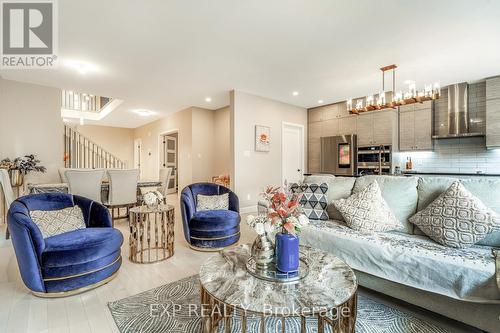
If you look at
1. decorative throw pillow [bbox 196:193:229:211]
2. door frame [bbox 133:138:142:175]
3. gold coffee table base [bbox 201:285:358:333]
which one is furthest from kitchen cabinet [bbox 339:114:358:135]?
door frame [bbox 133:138:142:175]

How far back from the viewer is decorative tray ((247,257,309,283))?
1.39m

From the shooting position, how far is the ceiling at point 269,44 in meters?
2.50

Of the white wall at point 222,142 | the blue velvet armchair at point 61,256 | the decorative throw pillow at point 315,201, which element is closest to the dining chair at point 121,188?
the blue velvet armchair at point 61,256

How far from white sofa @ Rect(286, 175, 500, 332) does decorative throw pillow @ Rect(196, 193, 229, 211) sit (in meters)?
1.39

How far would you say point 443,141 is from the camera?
5.01 metres

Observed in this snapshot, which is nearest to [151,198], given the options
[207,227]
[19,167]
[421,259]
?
[207,227]

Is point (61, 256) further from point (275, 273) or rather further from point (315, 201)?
point (315, 201)

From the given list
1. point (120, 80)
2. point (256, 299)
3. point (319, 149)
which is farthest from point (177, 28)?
point (319, 149)

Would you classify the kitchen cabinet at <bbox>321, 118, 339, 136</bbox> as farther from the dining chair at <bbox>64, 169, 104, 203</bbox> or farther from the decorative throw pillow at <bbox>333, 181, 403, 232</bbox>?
the dining chair at <bbox>64, 169, 104, 203</bbox>

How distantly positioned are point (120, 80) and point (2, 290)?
3.63 metres

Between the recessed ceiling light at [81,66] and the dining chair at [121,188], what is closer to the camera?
the recessed ceiling light at [81,66]

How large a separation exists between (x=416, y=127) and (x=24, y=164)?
7.66m

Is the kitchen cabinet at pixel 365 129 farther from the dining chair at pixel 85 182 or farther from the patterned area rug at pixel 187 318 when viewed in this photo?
the dining chair at pixel 85 182

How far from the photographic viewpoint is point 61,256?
Answer: 6.54ft
